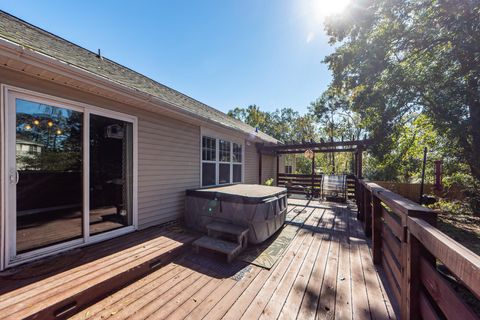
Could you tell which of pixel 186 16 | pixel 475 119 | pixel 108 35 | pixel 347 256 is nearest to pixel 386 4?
pixel 475 119

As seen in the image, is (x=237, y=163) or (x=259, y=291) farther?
(x=237, y=163)

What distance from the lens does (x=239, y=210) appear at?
3.52 m

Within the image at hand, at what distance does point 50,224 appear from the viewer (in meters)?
3.17

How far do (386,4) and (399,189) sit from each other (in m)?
8.97

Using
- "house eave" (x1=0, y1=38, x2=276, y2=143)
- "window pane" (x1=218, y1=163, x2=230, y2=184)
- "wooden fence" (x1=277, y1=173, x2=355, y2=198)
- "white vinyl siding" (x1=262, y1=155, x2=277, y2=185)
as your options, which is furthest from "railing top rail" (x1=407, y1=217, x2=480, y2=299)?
"white vinyl siding" (x1=262, y1=155, x2=277, y2=185)

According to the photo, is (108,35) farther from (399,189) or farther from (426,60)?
(399,189)

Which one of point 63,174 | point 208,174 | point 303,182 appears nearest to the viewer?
point 63,174

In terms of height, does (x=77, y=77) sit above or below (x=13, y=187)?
above

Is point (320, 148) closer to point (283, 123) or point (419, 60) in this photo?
point (419, 60)

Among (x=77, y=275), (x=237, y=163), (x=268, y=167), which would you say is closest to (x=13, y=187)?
(x=77, y=275)

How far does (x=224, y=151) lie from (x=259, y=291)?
4440mm

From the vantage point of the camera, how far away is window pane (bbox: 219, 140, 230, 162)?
6084 millimetres

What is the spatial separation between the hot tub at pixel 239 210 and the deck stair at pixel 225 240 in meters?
0.17

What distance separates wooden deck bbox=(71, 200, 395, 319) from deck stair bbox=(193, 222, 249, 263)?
168 mm
